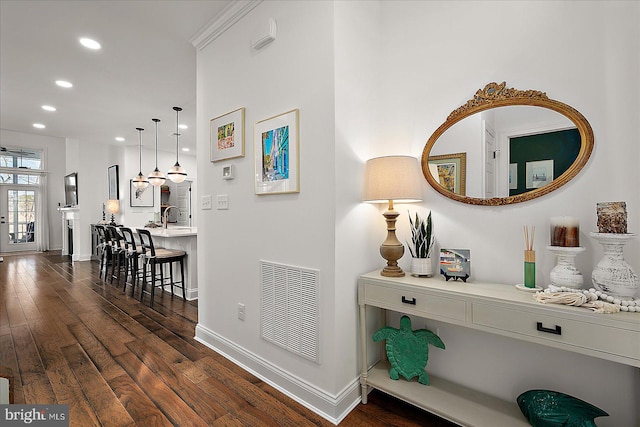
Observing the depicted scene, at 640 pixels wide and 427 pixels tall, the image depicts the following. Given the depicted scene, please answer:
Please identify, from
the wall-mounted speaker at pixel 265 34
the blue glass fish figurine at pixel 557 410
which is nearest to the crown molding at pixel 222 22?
the wall-mounted speaker at pixel 265 34

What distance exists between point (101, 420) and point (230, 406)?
718 millimetres

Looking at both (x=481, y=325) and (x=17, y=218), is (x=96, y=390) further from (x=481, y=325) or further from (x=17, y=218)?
(x=17, y=218)

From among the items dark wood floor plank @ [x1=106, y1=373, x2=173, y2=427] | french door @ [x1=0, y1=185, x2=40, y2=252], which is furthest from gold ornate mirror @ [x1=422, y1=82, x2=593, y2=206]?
french door @ [x1=0, y1=185, x2=40, y2=252]

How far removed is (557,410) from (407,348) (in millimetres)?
753

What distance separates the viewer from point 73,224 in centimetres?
773

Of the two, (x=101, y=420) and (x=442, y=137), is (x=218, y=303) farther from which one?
(x=442, y=137)

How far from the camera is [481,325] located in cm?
149

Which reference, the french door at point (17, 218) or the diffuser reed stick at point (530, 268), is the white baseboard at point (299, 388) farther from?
the french door at point (17, 218)

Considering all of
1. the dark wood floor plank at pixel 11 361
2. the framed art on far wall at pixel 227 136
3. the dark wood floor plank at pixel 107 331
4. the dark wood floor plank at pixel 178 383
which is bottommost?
the dark wood floor plank at pixel 178 383

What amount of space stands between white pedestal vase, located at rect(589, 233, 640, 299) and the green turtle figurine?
0.87 metres

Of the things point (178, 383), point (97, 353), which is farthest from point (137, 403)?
point (97, 353)

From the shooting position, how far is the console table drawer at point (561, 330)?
3.87ft

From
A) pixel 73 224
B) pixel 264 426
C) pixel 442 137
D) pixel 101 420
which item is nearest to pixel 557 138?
pixel 442 137

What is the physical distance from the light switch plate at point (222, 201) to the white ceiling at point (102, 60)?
154 cm
